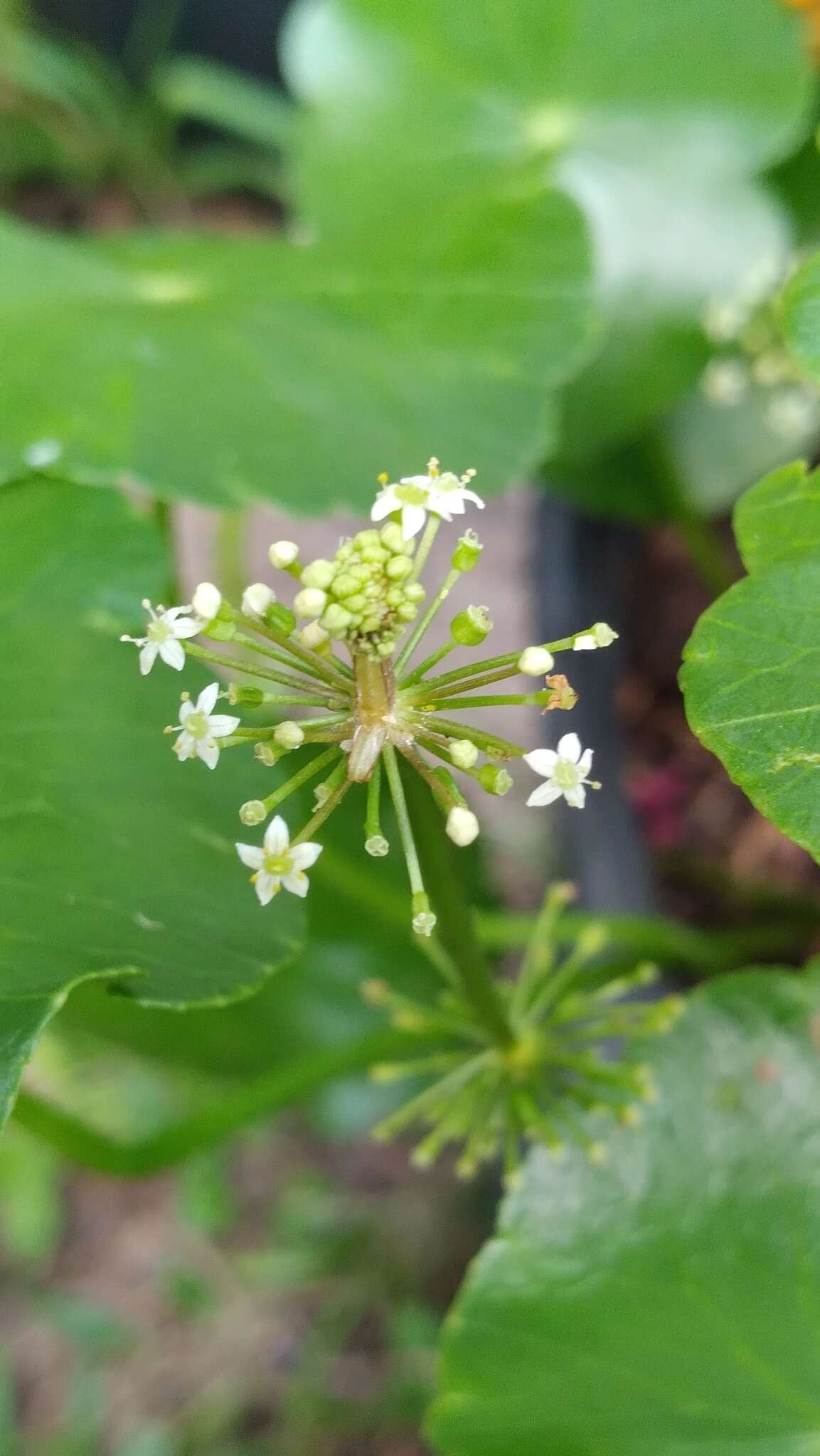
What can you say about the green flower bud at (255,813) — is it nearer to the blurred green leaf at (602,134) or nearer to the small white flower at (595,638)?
the small white flower at (595,638)

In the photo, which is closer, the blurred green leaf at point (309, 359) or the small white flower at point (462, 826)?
the small white flower at point (462, 826)

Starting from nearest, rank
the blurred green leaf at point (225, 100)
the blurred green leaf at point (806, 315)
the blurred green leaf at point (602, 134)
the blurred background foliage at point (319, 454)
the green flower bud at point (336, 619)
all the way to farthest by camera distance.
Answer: the green flower bud at point (336, 619)
the blurred green leaf at point (806, 315)
the blurred background foliage at point (319, 454)
the blurred green leaf at point (602, 134)
the blurred green leaf at point (225, 100)

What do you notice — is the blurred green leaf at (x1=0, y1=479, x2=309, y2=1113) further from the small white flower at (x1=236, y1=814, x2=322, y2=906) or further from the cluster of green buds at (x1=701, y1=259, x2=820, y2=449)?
the cluster of green buds at (x1=701, y1=259, x2=820, y2=449)

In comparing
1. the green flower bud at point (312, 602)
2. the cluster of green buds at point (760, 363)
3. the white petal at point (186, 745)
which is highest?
the cluster of green buds at point (760, 363)

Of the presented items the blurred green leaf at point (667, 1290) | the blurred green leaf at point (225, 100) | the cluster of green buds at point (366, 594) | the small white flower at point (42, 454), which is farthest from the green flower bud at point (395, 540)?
the blurred green leaf at point (225, 100)

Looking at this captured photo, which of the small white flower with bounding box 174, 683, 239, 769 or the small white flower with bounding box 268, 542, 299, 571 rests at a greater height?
the small white flower with bounding box 268, 542, 299, 571

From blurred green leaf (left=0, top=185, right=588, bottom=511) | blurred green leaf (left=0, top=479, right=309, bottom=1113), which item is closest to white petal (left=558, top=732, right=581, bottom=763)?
blurred green leaf (left=0, top=479, right=309, bottom=1113)

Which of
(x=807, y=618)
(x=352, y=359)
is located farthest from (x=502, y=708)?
(x=807, y=618)

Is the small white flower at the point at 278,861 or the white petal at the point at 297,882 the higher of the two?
the small white flower at the point at 278,861
